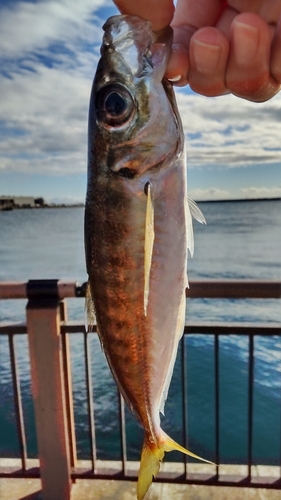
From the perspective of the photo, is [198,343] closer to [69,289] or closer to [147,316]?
[69,289]

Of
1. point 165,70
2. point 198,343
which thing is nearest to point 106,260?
point 165,70

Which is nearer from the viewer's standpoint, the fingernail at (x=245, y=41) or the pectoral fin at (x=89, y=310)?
the fingernail at (x=245, y=41)

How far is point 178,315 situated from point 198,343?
11.1 metres

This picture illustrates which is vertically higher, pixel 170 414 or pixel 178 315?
pixel 178 315

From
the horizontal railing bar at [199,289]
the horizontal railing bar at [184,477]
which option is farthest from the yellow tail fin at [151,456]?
the horizontal railing bar at [184,477]

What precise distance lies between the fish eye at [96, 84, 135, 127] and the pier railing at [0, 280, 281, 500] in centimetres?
183

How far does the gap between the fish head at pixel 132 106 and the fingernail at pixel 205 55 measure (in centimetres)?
6

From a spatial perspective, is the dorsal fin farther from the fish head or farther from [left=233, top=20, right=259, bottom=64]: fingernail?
[left=233, top=20, right=259, bottom=64]: fingernail

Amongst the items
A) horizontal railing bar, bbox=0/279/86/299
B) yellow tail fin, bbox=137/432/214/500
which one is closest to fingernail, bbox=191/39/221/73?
yellow tail fin, bbox=137/432/214/500

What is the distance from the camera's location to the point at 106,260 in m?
1.07

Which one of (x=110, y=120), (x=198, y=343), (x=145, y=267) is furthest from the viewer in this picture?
(x=198, y=343)

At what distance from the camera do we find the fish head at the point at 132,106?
1.02m

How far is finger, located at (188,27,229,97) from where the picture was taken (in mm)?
979

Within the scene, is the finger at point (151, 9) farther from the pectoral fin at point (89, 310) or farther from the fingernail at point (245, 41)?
the pectoral fin at point (89, 310)
